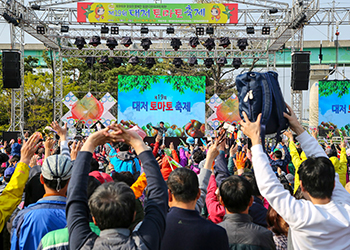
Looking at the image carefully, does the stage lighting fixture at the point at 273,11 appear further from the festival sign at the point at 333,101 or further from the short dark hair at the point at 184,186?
the short dark hair at the point at 184,186

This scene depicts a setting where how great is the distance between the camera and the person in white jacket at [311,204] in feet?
6.11

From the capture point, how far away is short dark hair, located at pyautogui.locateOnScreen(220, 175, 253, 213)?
7.67ft

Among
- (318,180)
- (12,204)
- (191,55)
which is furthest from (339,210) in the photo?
(191,55)

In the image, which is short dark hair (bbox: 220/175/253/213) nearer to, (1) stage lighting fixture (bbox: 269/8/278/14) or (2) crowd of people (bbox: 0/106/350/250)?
(2) crowd of people (bbox: 0/106/350/250)

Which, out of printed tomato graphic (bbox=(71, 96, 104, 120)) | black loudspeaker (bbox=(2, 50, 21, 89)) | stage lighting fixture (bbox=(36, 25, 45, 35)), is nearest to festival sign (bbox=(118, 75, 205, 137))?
printed tomato graphic (bbox=(71, 96, 104, 120))

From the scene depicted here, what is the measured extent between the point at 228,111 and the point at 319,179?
52.9ft

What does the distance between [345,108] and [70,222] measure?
21.2 metres

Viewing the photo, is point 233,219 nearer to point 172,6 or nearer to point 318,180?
point 318,180

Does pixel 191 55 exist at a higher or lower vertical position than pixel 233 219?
higher

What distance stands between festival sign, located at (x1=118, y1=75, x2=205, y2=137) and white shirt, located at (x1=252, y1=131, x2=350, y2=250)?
16971 mm

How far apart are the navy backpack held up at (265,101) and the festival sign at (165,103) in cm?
1659

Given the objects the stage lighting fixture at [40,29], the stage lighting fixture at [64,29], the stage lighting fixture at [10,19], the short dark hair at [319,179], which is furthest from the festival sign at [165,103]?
the short dark hair at [319,179]

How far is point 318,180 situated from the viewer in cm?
197

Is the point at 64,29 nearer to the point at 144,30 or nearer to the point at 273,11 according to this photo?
the point at 144,30
